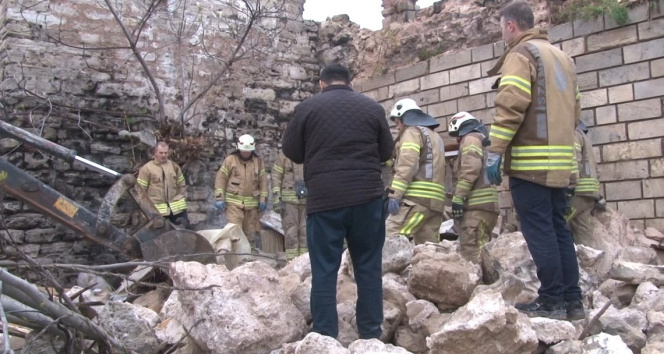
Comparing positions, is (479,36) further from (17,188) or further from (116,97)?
(17,188)

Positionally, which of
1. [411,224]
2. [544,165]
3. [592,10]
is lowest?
[411,224]

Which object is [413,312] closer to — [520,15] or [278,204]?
[520,15]

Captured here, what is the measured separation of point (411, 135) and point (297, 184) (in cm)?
360

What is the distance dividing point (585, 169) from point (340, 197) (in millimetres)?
4555

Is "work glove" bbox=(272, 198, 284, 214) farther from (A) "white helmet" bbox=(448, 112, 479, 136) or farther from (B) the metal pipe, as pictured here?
(B) the metal pipe

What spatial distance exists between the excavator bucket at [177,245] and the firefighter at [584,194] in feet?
12.1

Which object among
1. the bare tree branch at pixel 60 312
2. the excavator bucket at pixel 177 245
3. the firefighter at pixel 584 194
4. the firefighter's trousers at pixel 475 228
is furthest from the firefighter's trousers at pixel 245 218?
the bare tree branch at pixel 60 312

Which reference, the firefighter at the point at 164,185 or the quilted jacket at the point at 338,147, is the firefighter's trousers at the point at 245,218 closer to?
the firefighter at the point at 164,185

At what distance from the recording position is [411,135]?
6.56 m

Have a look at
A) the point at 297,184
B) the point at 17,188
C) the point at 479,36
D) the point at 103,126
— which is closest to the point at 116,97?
the point at 103,126

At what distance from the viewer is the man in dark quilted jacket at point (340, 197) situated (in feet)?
13.0

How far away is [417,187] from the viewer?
6523mm

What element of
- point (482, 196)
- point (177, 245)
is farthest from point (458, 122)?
point (177, 245)

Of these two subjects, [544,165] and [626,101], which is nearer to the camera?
[544,165]
